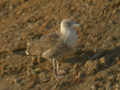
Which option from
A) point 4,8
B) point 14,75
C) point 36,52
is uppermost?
point 4,8

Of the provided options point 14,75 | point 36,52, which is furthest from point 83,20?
point 14,75

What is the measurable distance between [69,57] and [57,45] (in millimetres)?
647

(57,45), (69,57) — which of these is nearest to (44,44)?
(57,45)

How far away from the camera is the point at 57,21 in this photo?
8.20m

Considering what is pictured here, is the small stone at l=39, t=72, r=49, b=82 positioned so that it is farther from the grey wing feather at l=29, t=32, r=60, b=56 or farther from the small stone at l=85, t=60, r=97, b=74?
the small stone at l=85, t=60, r=97, b=74

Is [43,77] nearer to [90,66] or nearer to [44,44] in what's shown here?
[44,44]

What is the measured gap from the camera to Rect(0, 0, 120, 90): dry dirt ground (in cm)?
618

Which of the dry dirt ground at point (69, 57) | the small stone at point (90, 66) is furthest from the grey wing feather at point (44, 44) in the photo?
the small stone at point (90, 66)

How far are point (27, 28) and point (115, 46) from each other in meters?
2.94

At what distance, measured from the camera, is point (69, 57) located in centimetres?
690

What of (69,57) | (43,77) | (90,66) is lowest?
(43,77)

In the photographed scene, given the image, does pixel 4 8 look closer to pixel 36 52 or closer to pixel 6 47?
pixel 6 47

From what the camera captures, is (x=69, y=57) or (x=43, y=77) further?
(x=69, y=57)

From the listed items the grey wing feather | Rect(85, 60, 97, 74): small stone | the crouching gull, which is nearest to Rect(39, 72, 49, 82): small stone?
the crouching gull
